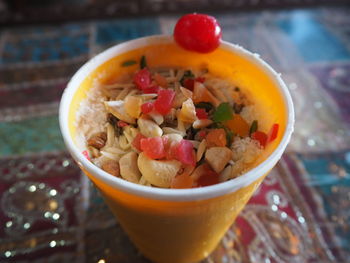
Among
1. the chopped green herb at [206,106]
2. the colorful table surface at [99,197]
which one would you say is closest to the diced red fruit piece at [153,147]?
the chopped green herb at [206,106]

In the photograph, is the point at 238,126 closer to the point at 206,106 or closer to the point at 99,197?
the point at 206,106

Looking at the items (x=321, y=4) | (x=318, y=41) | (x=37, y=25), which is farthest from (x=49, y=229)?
(x=321, y=4)

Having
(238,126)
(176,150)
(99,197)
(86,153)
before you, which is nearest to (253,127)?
(238,126)

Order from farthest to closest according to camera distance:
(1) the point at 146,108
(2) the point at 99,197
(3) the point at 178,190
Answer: (2) the point at 99,197 < (1) the point at 146,108 < (3) the point at 178,190

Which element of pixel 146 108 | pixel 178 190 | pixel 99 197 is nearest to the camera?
pixel 178 190

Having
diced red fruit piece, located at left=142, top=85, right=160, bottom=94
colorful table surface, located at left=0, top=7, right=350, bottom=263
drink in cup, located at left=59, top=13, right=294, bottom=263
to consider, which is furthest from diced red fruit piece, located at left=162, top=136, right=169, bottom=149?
colorful table surface, located at left=0, top=7, right=350, bottom=263

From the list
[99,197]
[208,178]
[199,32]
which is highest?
[199,32]

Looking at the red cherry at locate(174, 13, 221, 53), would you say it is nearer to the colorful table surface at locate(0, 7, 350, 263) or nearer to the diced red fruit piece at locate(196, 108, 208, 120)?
the diced red fruit piece at locate(196, 108, 208, 120)

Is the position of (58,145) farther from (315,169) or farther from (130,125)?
(315,169)
